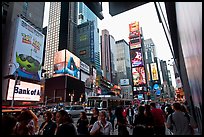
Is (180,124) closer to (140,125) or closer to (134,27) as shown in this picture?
(140,125)

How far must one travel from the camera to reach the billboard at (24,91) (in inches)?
1483

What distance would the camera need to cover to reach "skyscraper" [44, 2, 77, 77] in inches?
5098

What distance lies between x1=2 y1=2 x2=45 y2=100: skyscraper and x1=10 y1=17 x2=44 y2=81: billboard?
3.69 ft

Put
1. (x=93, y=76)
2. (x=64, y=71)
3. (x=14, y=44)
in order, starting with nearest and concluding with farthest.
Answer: (x=14, y=44) < (x=64, y=71) < (x=93, y=76)

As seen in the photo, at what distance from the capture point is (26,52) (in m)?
42.2

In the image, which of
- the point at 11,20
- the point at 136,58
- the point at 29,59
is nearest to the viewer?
the point at 29,59

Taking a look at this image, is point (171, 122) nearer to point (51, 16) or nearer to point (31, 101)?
point (31, 101)

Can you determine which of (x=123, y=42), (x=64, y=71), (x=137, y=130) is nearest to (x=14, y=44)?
(x=64, y=71)

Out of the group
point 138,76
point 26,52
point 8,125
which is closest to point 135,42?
point 138,76

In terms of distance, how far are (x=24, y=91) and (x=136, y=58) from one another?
6122 cm

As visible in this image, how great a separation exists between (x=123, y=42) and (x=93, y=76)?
270 feet

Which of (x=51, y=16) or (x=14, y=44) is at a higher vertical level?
(x=51, y=16)

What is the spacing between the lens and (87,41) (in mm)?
135750

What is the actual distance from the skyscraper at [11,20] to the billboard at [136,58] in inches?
1967
